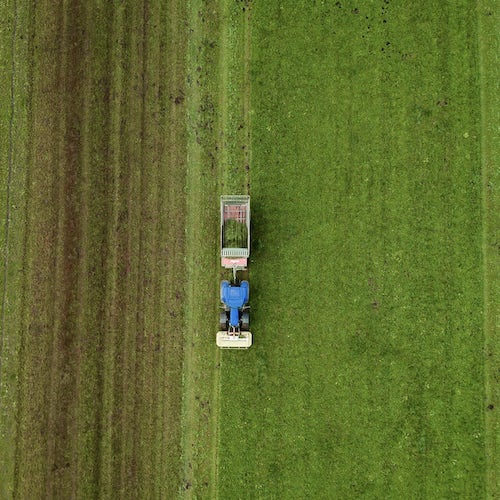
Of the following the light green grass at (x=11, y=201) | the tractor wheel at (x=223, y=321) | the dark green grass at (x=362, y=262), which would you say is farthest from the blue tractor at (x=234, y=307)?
the light green grass at (x=11, y=201)

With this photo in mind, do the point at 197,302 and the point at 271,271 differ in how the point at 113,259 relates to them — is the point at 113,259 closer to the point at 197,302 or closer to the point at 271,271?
the point at 197,302

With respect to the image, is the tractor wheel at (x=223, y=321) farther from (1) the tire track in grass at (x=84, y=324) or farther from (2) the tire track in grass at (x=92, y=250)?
(1) the tire track in grass at (x=84, y=324)

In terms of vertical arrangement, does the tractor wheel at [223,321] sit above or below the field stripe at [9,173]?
below

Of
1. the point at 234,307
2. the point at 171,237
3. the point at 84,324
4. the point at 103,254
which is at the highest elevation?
the point at 171,237

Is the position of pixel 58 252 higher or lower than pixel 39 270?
higher

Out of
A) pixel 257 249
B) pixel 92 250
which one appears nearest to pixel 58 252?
pixel 92 250

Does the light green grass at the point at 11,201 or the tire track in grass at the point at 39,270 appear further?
the light green grass at the point at 11,201

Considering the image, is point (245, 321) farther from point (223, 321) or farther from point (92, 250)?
point (92, 250)
